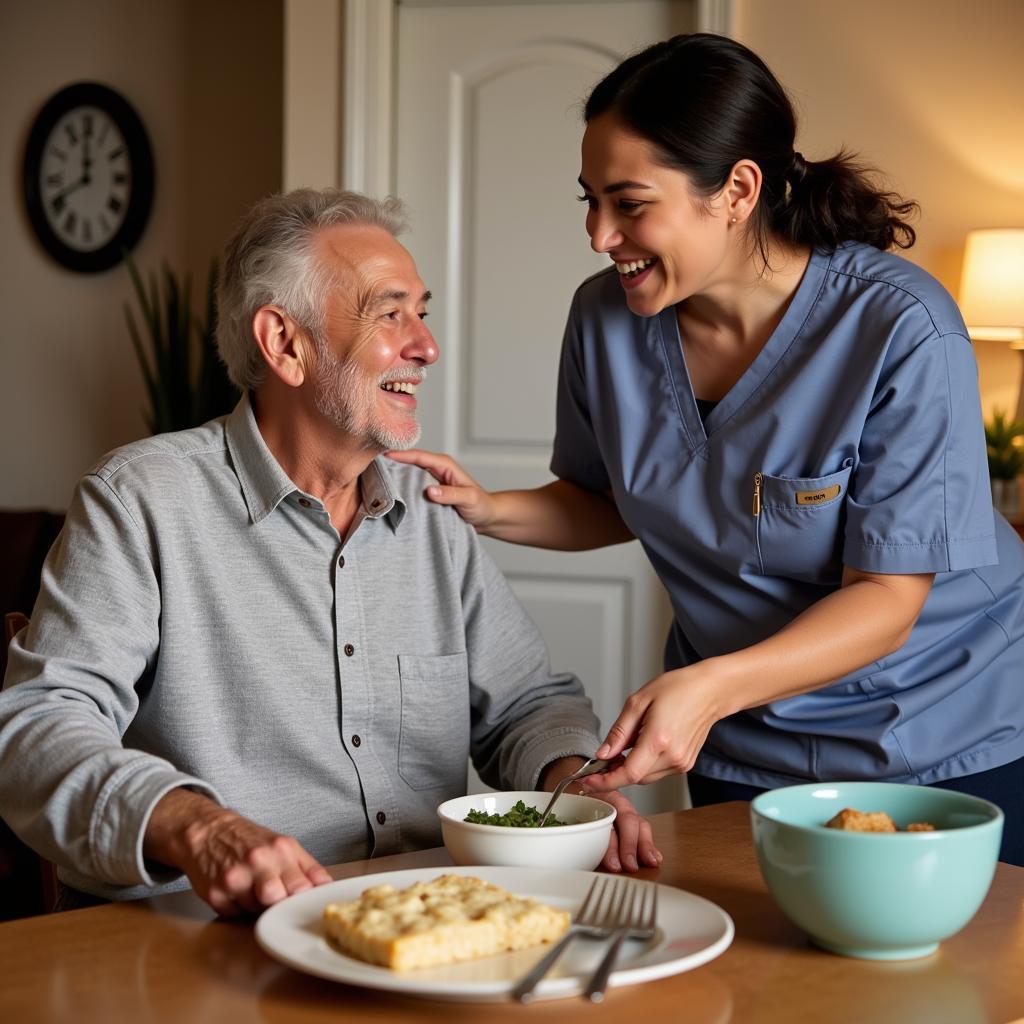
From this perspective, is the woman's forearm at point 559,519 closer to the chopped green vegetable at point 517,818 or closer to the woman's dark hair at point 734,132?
the woman's dark hair at point 734,132

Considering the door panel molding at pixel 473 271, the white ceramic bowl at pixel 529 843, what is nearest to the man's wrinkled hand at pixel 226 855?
the white ceramic bowl at pixel 529 843

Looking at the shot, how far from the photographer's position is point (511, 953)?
0.95m

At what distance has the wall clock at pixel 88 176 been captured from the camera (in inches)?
172

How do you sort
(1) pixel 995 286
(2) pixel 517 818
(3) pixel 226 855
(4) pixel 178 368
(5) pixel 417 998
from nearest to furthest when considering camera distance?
(5) pixel 417 998
(3) pixel 226 855
(2) pixel 517 818
(1) pixel 995 286
(4) pixel 178 368

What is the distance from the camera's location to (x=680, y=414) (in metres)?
1.70

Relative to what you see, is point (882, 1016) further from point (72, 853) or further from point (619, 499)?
point (619, 499)

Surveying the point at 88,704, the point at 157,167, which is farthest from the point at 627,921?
the point at 157,167

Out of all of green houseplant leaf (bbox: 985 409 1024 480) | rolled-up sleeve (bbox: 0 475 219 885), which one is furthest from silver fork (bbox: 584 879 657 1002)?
green houseplant leaf (bbox: 985 409 1024 480)

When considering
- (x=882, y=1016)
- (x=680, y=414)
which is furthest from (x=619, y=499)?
(x=882, y=1016)

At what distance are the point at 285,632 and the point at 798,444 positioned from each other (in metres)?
0.65

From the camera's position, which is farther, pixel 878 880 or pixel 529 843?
pixel 529 843

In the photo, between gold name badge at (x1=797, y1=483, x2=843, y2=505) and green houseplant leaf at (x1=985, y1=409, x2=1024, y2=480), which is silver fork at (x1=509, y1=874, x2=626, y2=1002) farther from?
green houseplant leaf at (x1=985, y1=409, x2=1024, y2=480)

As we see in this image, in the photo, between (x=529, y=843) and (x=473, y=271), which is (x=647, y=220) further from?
(x=473, y=271)

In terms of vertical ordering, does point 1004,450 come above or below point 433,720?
above
